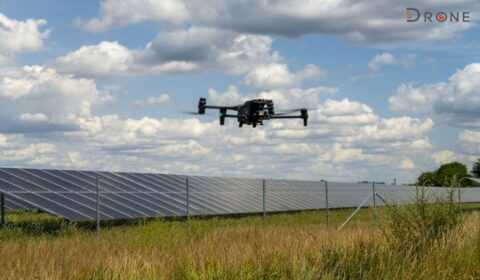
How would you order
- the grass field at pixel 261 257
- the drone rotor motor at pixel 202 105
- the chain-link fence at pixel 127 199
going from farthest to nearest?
1. the drone rotor motor at pixel 202 105
2. the chain-link fence at pixel 127 199
3. the grass field at pixel 261 257

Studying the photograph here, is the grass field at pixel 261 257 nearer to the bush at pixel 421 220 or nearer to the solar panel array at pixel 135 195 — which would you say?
the bush at pixel 421 220

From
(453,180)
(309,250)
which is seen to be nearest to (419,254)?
(309,250)

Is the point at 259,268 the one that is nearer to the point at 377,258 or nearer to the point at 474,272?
the point at 377,258

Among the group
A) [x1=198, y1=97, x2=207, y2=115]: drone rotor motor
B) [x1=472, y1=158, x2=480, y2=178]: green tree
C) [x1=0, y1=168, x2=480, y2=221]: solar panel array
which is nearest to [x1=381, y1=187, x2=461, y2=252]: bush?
[x1=0, y1=168, x2=480, y2=221]: solar panel array

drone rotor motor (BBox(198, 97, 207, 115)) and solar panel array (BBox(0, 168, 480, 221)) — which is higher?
drone rotor motor (BBox(198, 97, 207, 115))

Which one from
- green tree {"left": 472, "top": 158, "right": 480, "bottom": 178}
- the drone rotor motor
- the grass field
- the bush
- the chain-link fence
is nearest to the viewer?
the grass field

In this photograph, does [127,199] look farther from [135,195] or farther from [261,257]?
[261,257]

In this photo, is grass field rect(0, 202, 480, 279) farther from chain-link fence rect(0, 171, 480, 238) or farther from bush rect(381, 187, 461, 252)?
chain-link fence rect(0, 171, 480, 238)

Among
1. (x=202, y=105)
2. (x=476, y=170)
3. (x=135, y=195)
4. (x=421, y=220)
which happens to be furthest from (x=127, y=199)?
(x=476, y=170)

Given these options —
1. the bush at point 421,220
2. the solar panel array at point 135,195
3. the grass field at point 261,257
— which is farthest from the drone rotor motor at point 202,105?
the bush at point 421,220
